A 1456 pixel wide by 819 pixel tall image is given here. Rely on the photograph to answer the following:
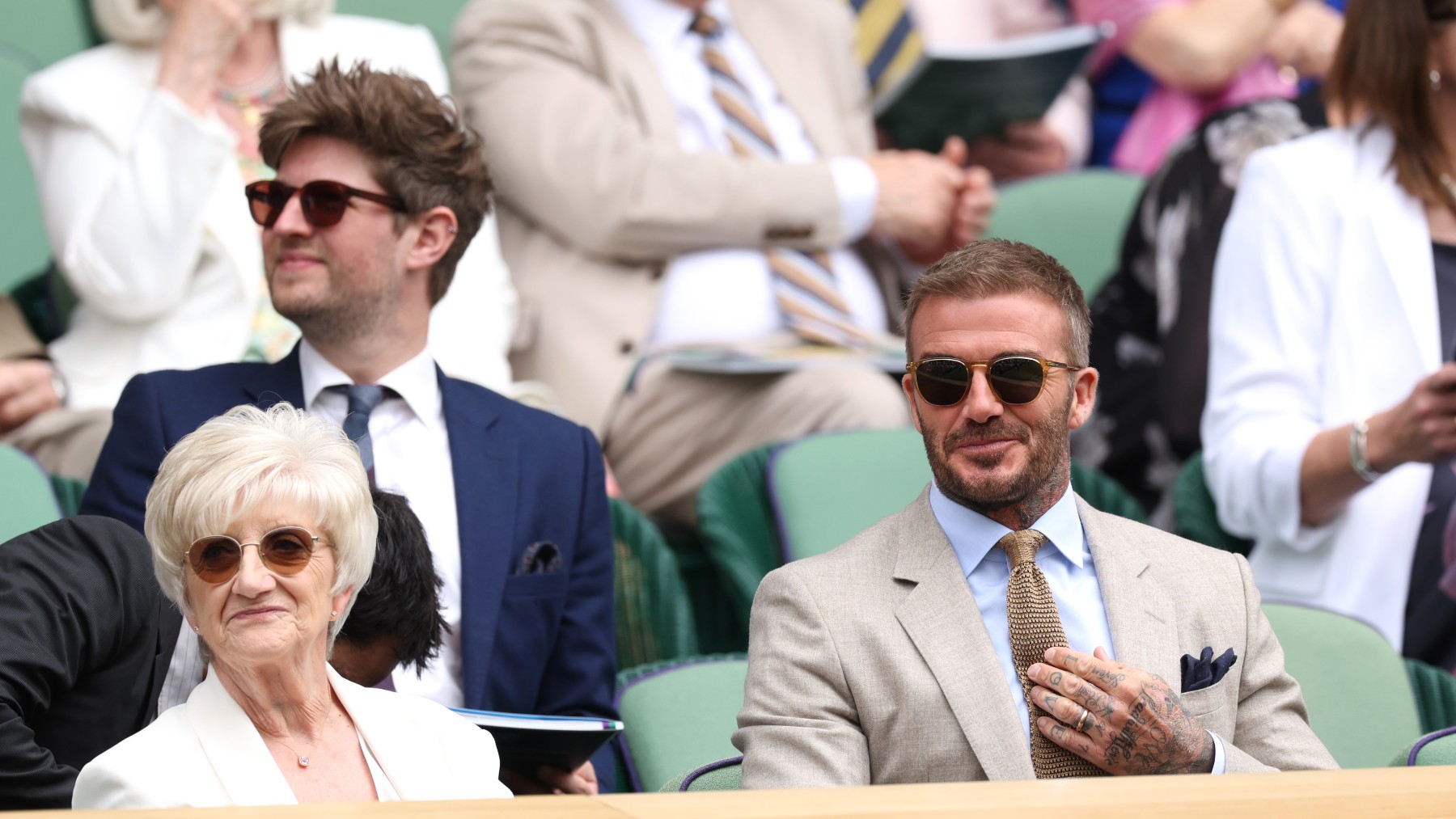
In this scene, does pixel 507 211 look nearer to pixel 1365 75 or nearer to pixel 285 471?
pixel 1365 75

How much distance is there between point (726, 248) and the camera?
4.12 meters

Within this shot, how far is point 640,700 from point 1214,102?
3011 mm

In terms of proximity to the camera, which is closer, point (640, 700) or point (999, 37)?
point (640, 700)

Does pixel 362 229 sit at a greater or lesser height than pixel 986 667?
greater

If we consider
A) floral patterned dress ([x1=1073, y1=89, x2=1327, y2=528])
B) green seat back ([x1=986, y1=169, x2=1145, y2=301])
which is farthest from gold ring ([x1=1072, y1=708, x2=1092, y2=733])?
green seat back ([x1=986, y1=169, x2=1145, y2=301])

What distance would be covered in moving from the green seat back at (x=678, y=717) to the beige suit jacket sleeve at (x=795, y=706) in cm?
43

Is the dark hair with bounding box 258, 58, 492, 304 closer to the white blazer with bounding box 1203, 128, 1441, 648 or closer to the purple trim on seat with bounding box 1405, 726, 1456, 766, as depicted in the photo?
the white blazer with bounding box 1203, 128, 1441, 648

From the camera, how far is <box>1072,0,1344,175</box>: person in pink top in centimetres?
472

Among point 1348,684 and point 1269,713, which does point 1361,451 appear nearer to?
point 1348,684

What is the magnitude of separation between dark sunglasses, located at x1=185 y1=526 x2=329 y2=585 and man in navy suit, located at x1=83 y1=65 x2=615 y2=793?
69cm

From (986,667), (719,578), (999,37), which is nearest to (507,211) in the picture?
Result: (719,578)

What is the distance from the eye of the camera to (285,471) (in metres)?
2.03

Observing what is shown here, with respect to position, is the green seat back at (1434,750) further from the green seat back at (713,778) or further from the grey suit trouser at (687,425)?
the grey suit trouser at (687,425)

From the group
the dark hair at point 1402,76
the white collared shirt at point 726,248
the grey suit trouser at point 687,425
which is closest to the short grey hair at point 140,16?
the white collared shirt at point 726,248
